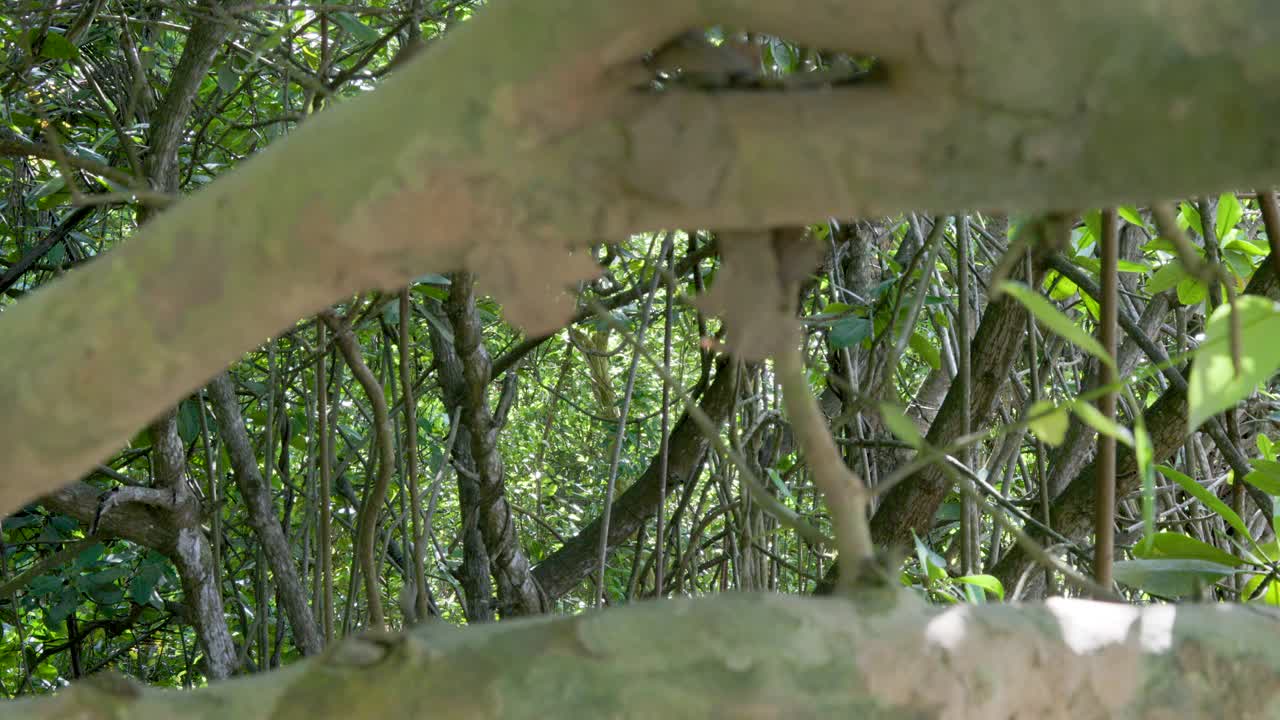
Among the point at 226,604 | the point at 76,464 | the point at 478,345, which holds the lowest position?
the point at 226,604

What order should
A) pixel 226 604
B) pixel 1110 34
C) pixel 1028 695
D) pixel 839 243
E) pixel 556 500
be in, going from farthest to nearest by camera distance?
1. pixel 556 500
2. pixel 226 604
3. pixel 839 243
4. pixel 1028 695
5. pixel 1110 34

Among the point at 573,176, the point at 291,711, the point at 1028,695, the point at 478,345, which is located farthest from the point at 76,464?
the point at 478,345

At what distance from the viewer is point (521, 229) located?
39 centimetres

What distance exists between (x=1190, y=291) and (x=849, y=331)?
374 mm

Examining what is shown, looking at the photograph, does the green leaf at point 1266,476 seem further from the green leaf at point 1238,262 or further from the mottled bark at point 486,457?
the mottled bark at point 486,457

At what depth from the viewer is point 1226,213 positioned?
1.23 meters

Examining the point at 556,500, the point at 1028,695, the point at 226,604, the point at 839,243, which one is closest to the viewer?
the point at 1028,695

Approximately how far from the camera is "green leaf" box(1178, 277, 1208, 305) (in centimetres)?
118

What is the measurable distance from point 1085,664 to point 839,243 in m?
1.19

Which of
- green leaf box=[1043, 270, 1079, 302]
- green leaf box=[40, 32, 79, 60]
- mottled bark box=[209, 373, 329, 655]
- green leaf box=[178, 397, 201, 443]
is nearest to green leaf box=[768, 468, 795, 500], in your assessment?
green leaf box=[1043, 270, 1079, 302]

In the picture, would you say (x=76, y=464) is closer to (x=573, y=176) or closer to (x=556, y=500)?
(x=573, y=176)

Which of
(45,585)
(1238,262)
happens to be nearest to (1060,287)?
(1238,262)

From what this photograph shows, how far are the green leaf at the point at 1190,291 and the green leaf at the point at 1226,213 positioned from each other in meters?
0.08

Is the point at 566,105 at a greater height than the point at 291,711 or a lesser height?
greater
